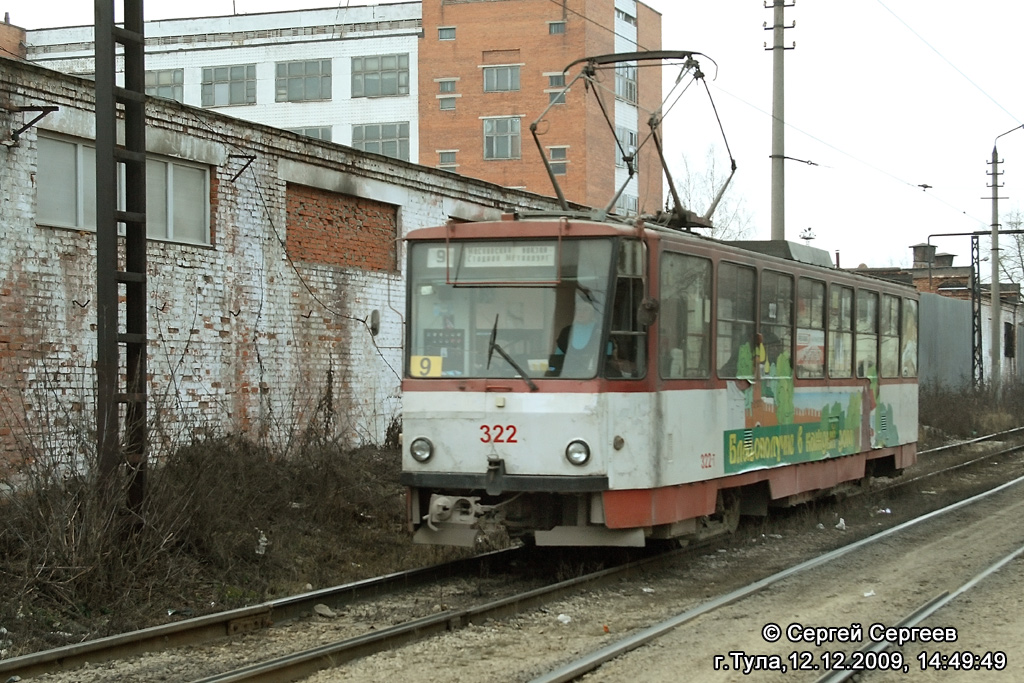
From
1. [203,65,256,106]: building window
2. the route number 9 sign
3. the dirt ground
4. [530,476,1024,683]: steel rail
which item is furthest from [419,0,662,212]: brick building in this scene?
the route number 9 sign

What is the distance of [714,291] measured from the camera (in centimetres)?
990

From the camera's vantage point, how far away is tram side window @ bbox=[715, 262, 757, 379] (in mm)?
10039

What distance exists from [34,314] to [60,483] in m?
3.25

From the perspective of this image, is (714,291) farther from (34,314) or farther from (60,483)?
(34,314)

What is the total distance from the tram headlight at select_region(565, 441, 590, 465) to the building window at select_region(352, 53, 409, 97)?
4104 cm

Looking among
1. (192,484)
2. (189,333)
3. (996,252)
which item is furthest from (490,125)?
(192,484)

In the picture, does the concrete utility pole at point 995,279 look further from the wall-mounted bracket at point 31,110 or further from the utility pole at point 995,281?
the wall-mounted bracket at point 31,110

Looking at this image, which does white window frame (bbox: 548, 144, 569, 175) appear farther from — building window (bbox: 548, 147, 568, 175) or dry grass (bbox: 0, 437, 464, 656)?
dry grass (bbox: 0, 437, 464, 656)

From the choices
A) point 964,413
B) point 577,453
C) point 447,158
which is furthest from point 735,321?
point 447,158

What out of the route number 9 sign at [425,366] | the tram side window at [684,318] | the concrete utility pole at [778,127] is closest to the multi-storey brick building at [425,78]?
the concrete utility pole at [778,127]

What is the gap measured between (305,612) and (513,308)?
2.65 meters

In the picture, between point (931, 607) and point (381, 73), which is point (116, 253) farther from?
point (381, 73)

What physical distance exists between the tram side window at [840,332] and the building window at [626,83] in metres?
36.4

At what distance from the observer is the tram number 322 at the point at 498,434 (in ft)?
29.2
